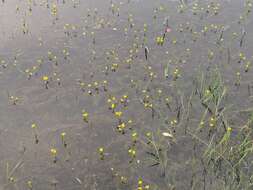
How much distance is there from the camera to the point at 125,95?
7.81m

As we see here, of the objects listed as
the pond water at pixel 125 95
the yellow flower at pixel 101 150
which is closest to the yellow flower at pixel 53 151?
the pond water at pixel 125 95

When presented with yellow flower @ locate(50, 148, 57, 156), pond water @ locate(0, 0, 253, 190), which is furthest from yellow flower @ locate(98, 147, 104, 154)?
yellow flower @ locate(50, 148, 57, 156)

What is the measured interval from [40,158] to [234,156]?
323 centimetres

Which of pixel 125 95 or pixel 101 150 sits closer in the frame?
pixel 101 150

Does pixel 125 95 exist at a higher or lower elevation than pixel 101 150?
higher

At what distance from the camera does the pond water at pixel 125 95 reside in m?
6.19

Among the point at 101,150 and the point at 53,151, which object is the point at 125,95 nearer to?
the point at 101,150

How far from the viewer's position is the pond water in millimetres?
6188

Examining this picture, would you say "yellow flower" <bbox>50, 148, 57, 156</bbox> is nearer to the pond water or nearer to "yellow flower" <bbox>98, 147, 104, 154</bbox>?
the pond water

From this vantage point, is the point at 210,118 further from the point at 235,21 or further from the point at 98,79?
the point at 235,21

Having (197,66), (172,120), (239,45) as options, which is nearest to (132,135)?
(172,120)

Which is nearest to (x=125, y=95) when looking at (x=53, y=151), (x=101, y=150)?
(x=101, y=150)

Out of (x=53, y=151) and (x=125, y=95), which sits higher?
(x=125, y=95)

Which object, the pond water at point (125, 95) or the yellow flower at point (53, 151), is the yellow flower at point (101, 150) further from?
the yellow flower at point (53, 151)
